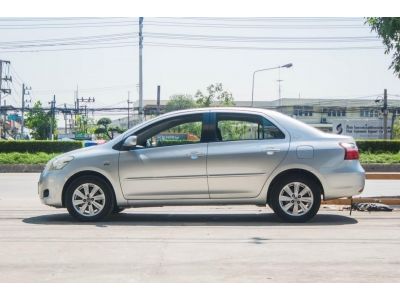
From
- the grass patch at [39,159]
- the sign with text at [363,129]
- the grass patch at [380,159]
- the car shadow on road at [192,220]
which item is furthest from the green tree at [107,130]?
the sign with text at [363,129]

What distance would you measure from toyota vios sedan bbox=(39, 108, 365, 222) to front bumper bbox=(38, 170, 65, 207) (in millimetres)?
14

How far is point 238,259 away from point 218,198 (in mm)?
2590

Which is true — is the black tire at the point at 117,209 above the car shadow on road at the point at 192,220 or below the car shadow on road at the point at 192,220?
above

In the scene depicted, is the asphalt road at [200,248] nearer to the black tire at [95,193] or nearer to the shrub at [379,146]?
the black tire at [95,193]

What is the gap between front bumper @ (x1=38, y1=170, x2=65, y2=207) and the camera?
8594 mm

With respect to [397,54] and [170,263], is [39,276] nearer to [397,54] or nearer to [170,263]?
[170,263]

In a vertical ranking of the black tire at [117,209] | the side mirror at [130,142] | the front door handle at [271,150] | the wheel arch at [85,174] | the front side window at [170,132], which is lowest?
the black tire at [117,209]

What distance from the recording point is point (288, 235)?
24.4 feet

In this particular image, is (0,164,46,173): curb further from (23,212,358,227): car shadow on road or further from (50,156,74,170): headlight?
(50,156,74,170): headlight

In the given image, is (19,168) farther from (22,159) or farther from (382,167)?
(382,167)

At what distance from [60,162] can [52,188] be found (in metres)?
0.38

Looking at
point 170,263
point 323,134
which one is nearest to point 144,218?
point 323,134

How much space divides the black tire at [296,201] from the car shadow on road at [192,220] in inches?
5.1

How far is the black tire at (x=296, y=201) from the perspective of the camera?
8.45 metres
